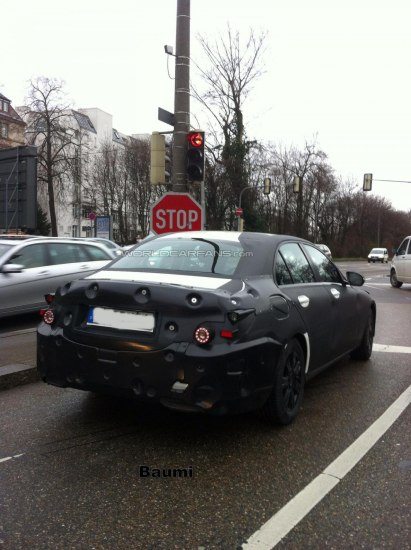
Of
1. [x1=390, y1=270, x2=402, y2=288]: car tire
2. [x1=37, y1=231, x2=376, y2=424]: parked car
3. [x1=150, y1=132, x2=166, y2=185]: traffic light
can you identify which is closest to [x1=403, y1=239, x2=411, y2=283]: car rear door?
[x1=390, y1=270, x2=402, y2=288]: car tire

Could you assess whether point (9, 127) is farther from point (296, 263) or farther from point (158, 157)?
point (296, 263)

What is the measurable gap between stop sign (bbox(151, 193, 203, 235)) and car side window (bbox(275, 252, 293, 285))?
4.71m

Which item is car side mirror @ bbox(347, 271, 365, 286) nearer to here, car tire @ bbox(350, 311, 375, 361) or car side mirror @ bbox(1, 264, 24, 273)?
car tire @ bbox(350, 311, 375, 361)

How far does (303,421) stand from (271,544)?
5.75 ft

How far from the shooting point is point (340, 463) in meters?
3.34

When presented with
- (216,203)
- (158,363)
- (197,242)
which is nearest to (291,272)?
(197,242)

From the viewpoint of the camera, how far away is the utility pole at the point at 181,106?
30.9ft

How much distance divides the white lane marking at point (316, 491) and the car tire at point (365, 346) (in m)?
1.92

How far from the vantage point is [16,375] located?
5.04 meters

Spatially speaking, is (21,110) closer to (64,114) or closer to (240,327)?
(64,114)

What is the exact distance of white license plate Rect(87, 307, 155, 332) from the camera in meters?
3.47

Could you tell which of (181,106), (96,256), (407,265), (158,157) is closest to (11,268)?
(96,256)

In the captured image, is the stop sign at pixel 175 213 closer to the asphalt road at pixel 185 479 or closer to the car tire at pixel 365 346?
the car tire at pixel 365 346

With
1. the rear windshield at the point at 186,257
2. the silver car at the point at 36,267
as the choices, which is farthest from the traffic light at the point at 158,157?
the rear windshield at the point at 186,257
